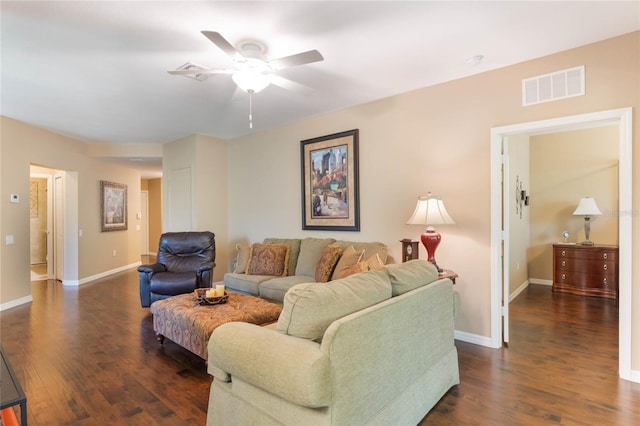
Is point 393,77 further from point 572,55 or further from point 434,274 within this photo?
point 434,274

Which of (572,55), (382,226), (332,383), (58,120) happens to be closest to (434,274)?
(332,383)

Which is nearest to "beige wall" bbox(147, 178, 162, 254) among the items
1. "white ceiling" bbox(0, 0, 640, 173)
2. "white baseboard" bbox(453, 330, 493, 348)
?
"white ceiling" bbox(0, 0, 640, 173)

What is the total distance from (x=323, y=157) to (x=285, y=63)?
224cm

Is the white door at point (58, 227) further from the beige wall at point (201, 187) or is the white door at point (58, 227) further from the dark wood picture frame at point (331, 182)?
the dark wood picture frame at point (331, 182)

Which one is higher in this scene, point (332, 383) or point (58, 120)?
point (58, 120)

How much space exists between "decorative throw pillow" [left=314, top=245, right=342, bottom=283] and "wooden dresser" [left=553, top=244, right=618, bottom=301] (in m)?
3.87

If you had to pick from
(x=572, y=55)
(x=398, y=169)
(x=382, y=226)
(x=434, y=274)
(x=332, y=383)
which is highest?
(x=572, y=55)

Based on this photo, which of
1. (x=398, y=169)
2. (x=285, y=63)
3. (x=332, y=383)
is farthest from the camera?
(x=398, y=169)

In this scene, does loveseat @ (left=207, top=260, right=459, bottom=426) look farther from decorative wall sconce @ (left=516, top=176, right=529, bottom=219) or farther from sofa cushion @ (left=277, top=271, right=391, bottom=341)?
decorative wall sconce @ (left=516, top=176, right=529, bottom=219)

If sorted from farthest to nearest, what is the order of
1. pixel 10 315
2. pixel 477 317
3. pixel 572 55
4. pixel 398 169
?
1. pixel 10 315
2. pixel 398 169
3. pixel 477 317
4. pixel 572 55

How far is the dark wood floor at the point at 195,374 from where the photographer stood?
82.9 inches

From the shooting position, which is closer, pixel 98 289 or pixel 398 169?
pixel 398 169

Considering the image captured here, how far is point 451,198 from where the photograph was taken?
3449mm

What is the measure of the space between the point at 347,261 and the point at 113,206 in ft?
19.8
